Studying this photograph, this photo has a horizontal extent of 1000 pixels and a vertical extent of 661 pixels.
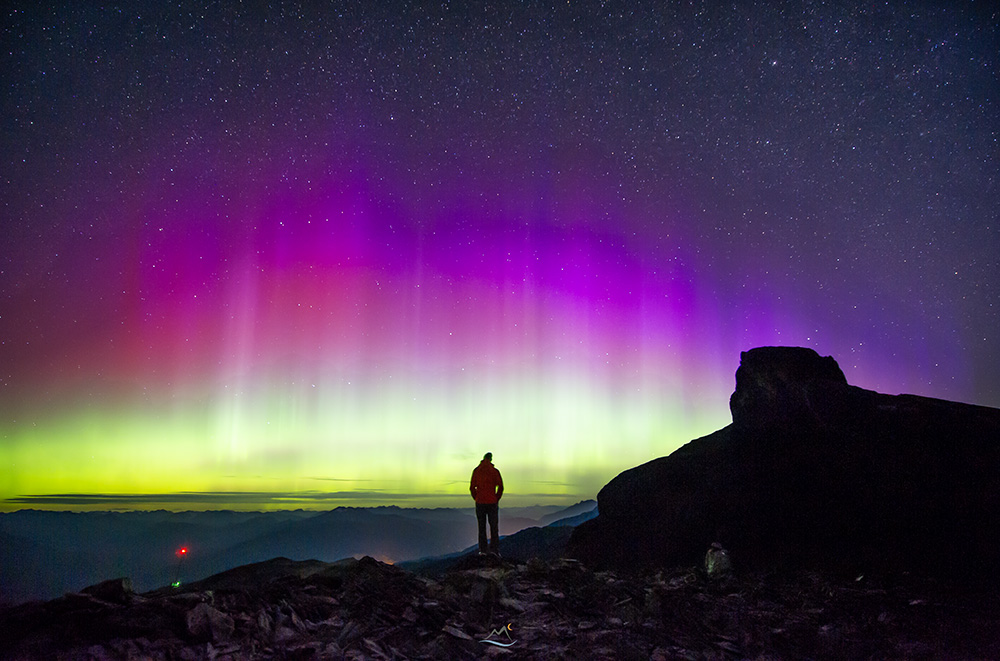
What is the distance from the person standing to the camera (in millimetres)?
15930

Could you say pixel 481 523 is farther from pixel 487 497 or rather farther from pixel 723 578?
pixel 723 578

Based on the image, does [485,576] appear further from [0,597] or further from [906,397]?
[906,397]

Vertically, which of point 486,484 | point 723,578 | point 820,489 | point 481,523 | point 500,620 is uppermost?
point 486,484

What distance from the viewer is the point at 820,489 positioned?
1675 centimetres

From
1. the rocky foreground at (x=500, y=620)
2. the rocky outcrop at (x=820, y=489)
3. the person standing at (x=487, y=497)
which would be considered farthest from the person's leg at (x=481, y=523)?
the rocky outcrop at (x=820, y=489)

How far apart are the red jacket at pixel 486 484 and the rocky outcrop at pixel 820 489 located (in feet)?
20.7

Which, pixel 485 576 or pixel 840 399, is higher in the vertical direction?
pixel 840 399

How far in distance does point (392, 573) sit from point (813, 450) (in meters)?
14.6

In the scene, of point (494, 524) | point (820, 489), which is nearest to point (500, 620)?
point (494, 524)

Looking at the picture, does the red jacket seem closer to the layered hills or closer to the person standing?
the person standing

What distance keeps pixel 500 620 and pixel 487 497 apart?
6437 millimetres

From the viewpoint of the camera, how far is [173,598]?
339 inches

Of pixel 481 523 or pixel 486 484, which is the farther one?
pixel 486 484

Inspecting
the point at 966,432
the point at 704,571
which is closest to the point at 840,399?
the point at 966,432
